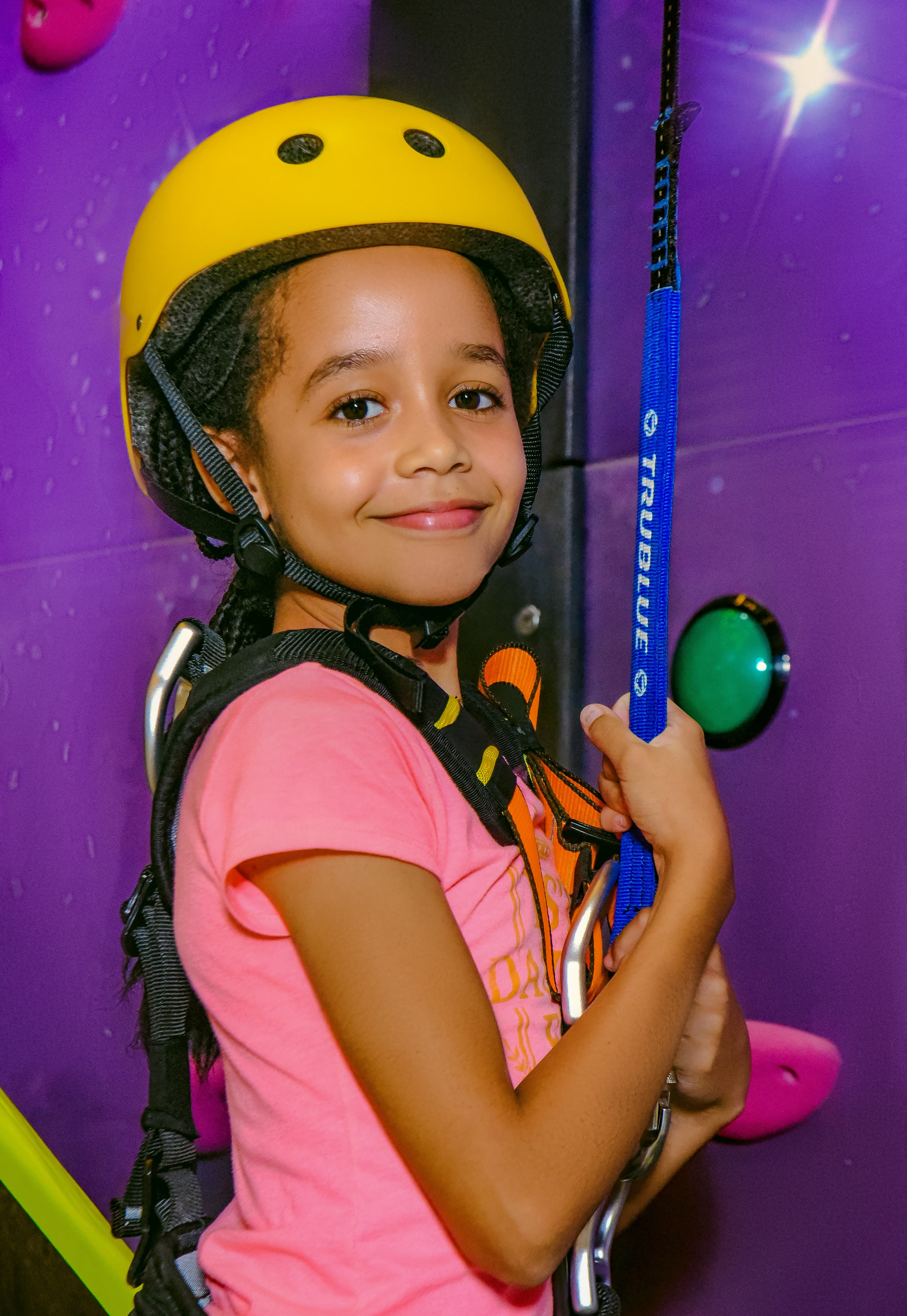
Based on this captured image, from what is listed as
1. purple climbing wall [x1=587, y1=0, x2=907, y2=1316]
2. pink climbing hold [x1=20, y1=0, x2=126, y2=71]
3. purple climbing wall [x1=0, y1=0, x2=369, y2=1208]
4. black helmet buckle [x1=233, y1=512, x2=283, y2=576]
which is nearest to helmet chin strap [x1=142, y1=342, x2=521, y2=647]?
black helmet buckle [x1=233, y1=512, x2=283, y2=576]

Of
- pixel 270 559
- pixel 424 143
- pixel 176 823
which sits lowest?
pixel 176 823

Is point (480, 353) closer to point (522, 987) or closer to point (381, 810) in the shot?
point (381, 810)

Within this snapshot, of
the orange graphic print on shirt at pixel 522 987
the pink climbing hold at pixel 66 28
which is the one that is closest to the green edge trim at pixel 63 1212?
the orange graphic print on shirt at pixel 522 987

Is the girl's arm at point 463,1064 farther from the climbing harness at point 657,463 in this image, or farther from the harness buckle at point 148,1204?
the harness buckle at point 148,1204

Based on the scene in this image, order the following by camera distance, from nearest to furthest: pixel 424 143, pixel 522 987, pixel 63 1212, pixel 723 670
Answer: pixel 522 987
pixel 424 143
pixel 723 670
pixel 63 1212

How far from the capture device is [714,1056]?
3.82 ft

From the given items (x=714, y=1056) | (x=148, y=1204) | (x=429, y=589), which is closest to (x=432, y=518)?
(x=429, y=589)

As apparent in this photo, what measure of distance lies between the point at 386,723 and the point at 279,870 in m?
0.17

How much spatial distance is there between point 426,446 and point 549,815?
0.46 m

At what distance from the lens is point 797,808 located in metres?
1.36

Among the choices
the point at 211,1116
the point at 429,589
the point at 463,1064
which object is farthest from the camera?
the point at 211,1116

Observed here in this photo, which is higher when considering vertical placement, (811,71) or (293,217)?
(811,71)

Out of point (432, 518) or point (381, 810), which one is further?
point (432, 518)

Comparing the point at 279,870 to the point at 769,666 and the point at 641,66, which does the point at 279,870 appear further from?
the point at 641,66
